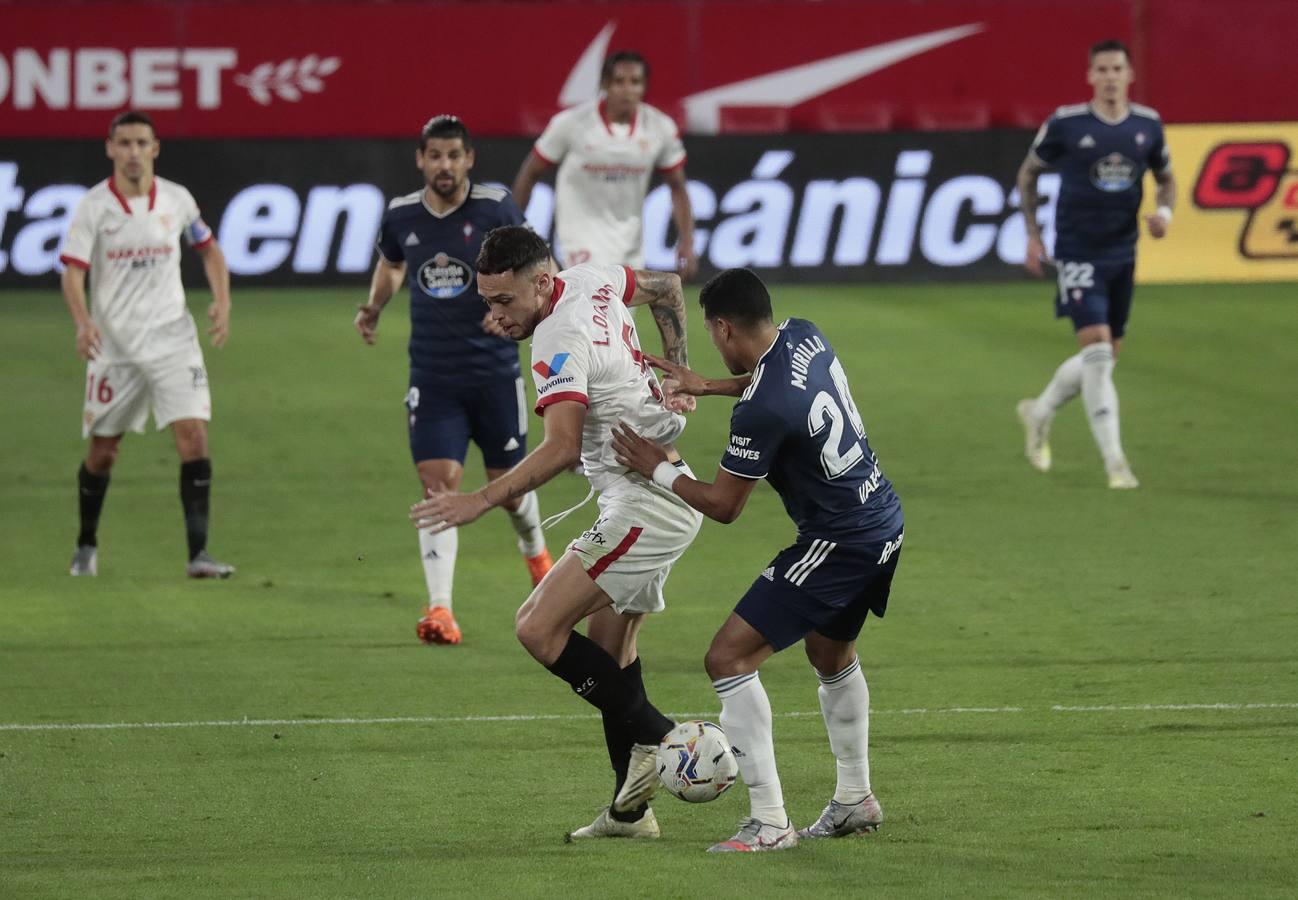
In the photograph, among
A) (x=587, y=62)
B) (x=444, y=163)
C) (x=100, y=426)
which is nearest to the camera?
(x=444, y=163)

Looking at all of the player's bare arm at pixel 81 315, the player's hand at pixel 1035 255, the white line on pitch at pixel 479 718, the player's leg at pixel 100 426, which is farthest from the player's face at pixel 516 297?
the player's hand at pixel 1035 255

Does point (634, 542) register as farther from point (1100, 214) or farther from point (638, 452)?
point (1100, 214)

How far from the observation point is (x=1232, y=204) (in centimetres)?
2025

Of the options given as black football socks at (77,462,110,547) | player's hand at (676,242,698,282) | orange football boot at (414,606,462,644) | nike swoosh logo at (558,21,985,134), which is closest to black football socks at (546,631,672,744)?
orange football boot at (414,606,462,644)

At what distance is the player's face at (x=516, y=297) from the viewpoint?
6496mm

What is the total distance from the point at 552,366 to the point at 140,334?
507 centimetres

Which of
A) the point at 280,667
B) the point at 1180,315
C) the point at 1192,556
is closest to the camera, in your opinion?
the point at 280,667

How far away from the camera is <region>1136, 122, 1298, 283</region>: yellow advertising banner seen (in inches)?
794

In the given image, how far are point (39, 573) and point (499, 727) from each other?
162 inches

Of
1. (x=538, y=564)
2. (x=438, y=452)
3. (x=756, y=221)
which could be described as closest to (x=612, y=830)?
(x=438, y=452)

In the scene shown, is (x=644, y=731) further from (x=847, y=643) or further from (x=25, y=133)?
(x=25, y=133)

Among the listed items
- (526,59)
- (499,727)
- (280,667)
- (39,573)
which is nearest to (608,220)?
(39,573)

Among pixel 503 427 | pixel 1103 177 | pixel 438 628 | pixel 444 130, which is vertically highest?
pixel 444 130

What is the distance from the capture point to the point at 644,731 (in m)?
6.55
